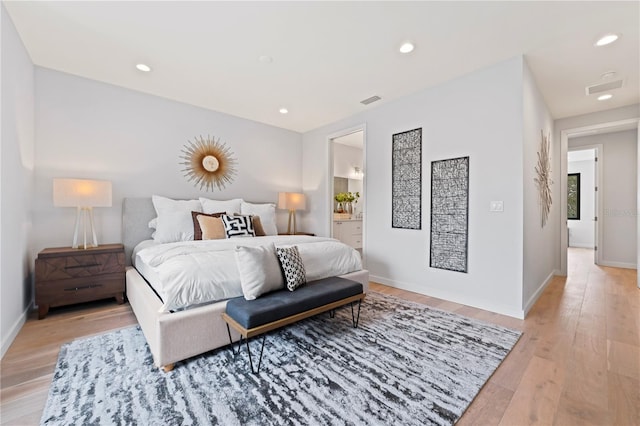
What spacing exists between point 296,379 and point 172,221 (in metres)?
2.41

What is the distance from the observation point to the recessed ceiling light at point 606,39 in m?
2.27

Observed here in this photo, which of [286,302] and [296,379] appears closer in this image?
[296,379]

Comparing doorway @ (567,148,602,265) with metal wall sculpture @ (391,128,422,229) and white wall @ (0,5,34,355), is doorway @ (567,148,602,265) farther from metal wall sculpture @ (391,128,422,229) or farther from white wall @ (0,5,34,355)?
white wall @ (0,5,34,355)

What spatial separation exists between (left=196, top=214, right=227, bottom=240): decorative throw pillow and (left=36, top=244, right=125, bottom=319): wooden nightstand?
2.77ft

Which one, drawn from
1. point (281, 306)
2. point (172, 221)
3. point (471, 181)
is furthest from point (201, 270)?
point (471, 181)

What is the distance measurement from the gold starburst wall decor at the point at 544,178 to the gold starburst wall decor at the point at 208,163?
13.5ft

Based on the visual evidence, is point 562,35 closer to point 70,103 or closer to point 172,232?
point 172,232

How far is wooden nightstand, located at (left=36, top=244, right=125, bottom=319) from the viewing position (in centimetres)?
254

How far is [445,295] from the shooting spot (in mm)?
→ 3139

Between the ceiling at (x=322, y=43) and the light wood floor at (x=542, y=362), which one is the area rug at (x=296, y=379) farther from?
the ceiling at (x=322, y=43)

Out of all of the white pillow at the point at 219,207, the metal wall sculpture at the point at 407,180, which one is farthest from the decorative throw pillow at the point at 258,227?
the metal wall sculpture at the point at 407,180

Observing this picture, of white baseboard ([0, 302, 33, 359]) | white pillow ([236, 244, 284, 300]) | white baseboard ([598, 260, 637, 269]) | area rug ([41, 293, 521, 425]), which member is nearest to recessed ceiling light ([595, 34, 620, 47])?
area rug ([41, 293, 521, 425])

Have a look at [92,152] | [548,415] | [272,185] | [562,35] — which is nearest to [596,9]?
[562,35]

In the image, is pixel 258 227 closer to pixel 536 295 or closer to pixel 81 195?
pixel 81 195
